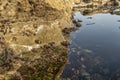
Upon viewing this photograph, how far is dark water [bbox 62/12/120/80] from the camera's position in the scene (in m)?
36.4

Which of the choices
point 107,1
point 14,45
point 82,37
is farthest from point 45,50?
point 107,1

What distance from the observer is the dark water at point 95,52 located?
3644 centimetres

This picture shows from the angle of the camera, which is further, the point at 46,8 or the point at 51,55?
the point at 46,8

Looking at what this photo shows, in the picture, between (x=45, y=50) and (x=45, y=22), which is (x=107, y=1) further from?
(x=45, y=50)

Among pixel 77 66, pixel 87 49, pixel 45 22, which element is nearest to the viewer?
pixel 77 66

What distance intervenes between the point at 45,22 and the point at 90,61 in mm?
14043

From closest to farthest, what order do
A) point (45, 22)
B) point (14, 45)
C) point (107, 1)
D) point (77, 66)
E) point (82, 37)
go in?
point (77, 66) < point (14, 45) < point (45, 22) < point (82, 37) < point (107, 1)

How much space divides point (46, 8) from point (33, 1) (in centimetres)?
315

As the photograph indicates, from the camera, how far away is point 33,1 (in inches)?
2156

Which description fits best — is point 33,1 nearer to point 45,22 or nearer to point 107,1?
point 45,22

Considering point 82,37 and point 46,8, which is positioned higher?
point 46,8

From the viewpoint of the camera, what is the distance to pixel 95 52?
44156 millimetres

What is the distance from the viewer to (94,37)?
52.8 metres

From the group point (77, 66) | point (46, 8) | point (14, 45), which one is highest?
point (46, 8)
